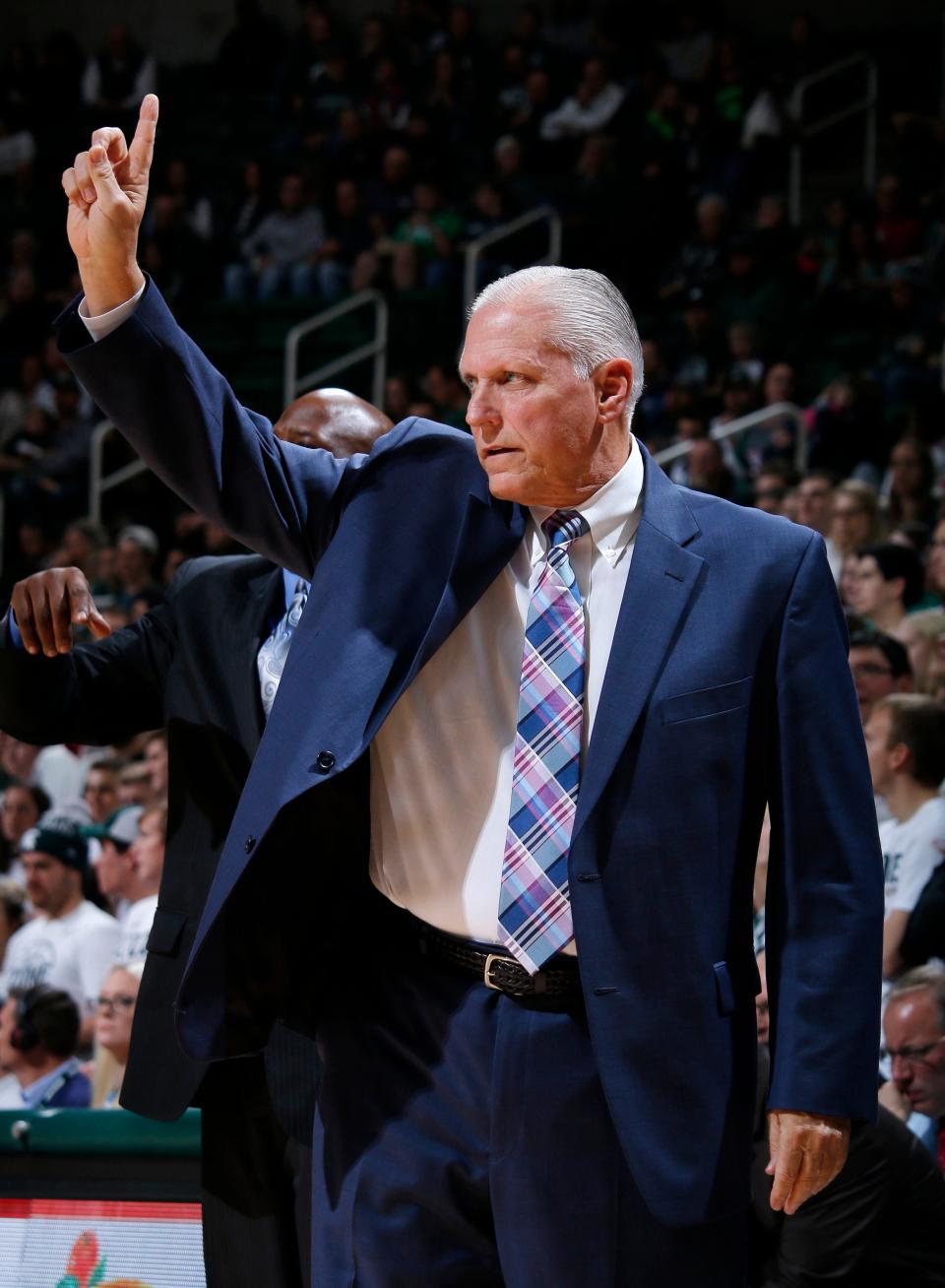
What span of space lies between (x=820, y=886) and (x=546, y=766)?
0.33m

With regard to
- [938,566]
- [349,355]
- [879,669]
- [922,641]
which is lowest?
[879,669]

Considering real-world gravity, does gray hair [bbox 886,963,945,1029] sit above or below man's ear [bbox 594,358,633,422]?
below

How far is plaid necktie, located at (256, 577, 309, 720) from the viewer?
261 cm

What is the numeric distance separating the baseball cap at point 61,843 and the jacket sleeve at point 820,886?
364 centimetres

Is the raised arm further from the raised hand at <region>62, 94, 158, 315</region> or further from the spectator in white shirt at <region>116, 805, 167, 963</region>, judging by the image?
the spectator in white shirt at <region>116, 805, 167, 963</region>

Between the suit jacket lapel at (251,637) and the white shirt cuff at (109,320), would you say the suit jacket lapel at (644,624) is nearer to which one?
the white shirt cuff at (109,320)

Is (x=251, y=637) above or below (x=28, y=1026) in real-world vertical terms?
above

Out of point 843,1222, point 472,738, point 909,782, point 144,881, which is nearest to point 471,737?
point 472,738

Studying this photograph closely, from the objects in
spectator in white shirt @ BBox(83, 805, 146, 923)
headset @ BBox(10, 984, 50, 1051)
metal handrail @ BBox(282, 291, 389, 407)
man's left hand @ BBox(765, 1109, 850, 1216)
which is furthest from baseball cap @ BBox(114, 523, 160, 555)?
man's left hand @ BBox(765, 1109, 850, 1216)

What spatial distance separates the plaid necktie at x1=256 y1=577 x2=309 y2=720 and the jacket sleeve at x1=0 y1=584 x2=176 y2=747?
0.21 metres

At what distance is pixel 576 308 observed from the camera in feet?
6.67

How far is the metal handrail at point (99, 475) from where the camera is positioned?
10328mm

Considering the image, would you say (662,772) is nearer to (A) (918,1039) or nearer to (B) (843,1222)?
(B) (843,1222)

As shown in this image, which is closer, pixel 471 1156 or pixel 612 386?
pixel 471 1156
